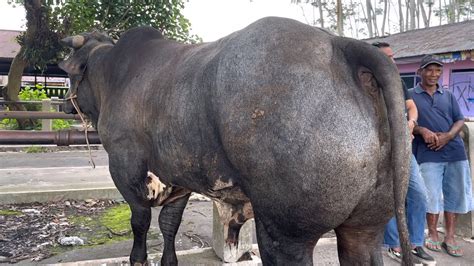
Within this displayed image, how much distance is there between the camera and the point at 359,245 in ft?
7.14

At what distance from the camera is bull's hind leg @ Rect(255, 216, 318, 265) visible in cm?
202

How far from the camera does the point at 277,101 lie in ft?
6.23

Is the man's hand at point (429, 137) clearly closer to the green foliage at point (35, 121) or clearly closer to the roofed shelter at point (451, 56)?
the roofed shelter at point (451, 56)

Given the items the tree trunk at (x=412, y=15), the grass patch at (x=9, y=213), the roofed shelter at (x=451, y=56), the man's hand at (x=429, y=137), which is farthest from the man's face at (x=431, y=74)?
the tree trunk at (x=412, y=15)

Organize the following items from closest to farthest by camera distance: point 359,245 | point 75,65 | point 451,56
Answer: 1. point 359,245
2. point 75,65
3. point 451,56

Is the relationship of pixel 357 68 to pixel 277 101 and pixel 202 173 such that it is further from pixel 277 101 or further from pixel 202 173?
pixel 202 173

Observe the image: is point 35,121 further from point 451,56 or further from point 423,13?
point 423,13

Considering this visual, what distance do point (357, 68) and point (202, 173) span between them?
0.98 metres

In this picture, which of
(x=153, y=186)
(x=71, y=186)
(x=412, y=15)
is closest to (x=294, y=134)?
(x=153, y=186)

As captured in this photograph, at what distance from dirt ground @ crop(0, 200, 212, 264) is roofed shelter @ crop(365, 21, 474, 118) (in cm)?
1000

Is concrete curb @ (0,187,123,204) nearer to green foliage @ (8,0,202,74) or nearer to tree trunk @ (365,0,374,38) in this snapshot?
green foliage @ (8,0,202,74)

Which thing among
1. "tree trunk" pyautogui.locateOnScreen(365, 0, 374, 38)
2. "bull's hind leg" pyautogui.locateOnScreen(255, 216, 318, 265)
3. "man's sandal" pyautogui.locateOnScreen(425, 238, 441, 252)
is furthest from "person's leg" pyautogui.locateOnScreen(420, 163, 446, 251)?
"tree trunk" pyautogui.locateOnScreen(365, 0, 374, 38)

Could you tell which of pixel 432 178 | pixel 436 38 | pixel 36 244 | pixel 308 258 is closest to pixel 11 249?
pixel 36 244

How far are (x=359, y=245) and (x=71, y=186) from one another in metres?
4.78
